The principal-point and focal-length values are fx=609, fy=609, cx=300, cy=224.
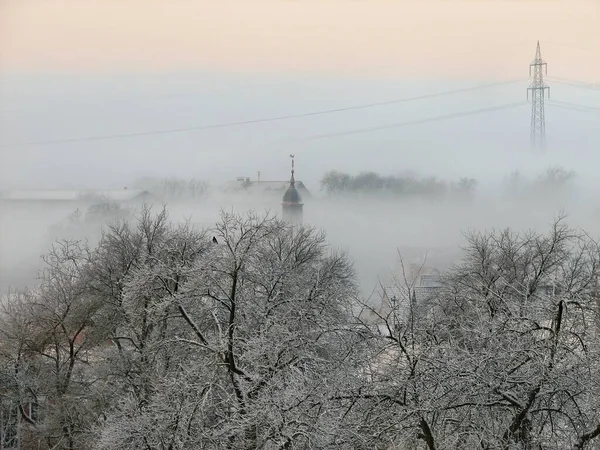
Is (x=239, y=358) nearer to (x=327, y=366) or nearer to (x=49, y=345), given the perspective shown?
(x=327, y=366)

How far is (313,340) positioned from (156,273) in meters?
0.69

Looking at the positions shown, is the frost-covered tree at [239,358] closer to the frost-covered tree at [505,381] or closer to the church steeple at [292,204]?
the frost-covered tree at [505,381]

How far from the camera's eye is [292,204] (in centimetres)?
537

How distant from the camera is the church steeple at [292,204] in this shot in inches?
210

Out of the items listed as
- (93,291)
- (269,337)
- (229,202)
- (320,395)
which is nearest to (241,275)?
(269,337)

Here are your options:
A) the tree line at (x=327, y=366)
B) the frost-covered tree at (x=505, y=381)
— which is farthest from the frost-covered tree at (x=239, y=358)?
the frost-covered tree at (x=505, y=381)

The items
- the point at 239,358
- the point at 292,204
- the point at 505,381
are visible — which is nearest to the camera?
the point at 505,381

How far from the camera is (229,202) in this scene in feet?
17.0

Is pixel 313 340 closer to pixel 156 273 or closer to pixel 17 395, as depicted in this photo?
pixel 156 273

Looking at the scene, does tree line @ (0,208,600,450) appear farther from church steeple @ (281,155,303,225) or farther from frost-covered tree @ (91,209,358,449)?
church steeple @ (281,155,303,225)

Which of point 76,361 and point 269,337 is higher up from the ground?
point 269,337

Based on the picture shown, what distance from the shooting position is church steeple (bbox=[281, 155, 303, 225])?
17.5 ft

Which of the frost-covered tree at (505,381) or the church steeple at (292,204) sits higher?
the church steeple at (292,204)

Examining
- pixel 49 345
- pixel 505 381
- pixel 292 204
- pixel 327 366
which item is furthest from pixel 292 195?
pixel 505 381
